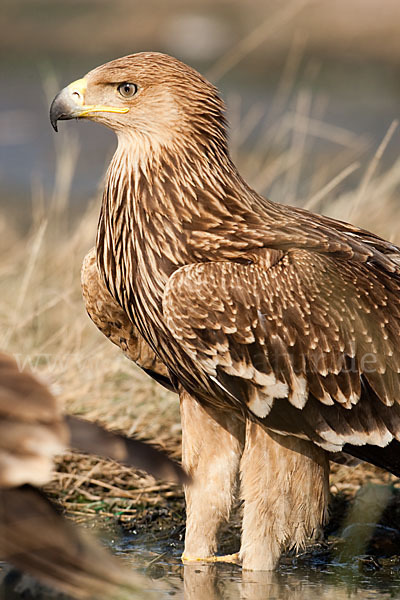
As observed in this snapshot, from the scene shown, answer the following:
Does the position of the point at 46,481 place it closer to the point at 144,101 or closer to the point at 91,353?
the point at 144,101

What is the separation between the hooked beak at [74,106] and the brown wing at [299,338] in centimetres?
74

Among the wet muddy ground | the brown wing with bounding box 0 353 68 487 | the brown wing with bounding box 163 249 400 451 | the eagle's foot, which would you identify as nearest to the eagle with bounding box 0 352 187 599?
the brown wing with bounding box 0 353 68 487

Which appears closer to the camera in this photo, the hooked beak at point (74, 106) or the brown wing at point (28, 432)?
the brown wing at point (28, 432)

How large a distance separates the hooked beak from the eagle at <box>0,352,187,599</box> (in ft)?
6.73

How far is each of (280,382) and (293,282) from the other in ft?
1.14

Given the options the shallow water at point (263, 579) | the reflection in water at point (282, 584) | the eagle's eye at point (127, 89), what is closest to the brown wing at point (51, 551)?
the shallow water at point (263, 579)

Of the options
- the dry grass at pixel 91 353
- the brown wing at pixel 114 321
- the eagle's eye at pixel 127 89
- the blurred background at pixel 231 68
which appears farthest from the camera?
the blurred background at pixel 231 68

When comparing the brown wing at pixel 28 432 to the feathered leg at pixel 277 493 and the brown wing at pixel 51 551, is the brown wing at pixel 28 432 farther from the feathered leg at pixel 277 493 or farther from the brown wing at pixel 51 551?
the feathered leg at pixel 277 493

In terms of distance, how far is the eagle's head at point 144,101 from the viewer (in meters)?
4.39

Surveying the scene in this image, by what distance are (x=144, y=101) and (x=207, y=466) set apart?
1.37 m

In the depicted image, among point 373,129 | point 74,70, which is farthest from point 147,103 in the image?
point 74,70

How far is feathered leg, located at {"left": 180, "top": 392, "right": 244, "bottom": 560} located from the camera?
446 centimetres

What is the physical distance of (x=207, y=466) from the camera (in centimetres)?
449

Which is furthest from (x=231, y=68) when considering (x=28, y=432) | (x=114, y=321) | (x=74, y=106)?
(x=28, y=432)
